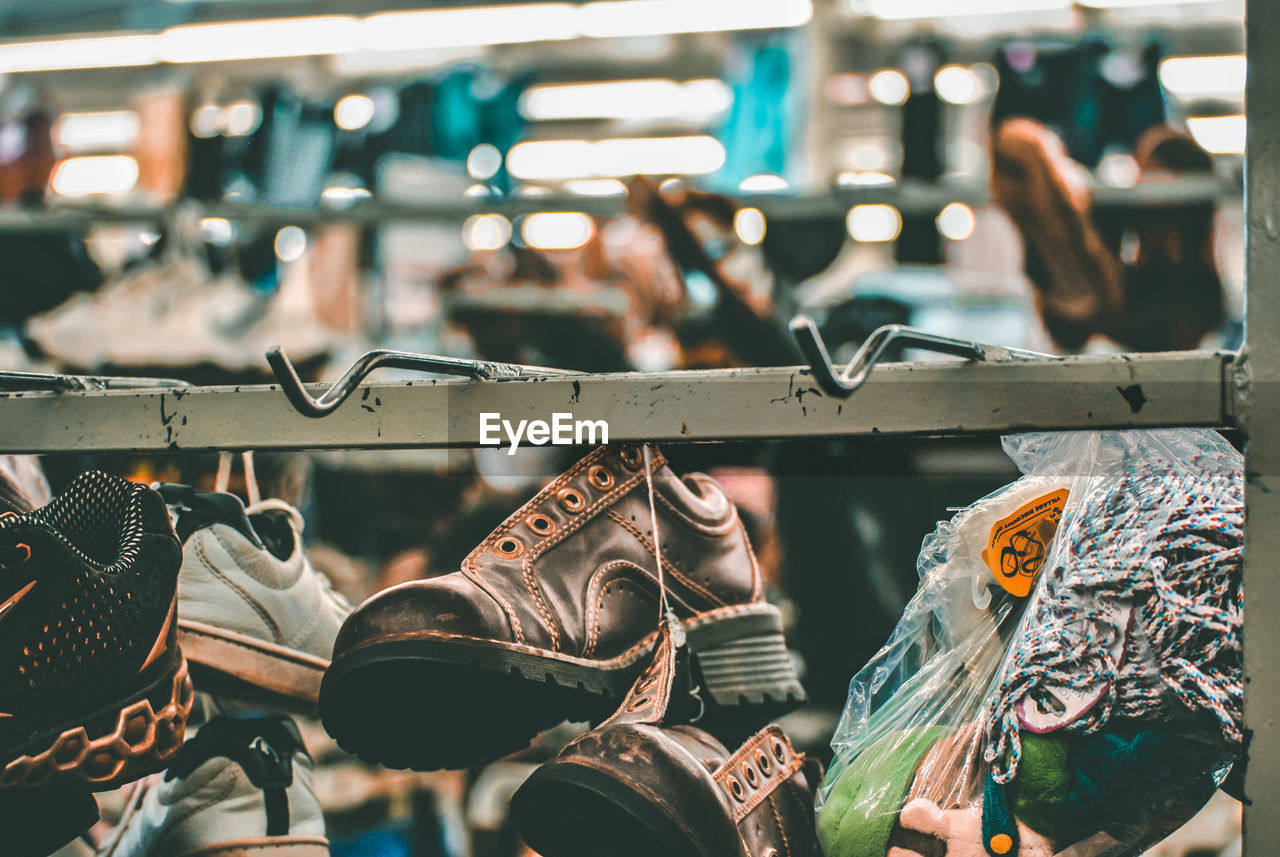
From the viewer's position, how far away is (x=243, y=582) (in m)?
0.96

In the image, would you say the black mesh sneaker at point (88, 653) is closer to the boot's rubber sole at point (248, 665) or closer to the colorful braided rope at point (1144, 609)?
the boot's rubber sole at point (248, 665)

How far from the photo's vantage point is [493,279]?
197 cm

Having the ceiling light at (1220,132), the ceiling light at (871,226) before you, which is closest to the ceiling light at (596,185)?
the ceiling light at (871,226)

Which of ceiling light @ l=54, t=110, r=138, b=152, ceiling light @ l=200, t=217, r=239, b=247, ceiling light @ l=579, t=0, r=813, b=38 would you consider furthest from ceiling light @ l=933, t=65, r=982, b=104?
ceiling light @ l=54, t=110, r=138, b=152

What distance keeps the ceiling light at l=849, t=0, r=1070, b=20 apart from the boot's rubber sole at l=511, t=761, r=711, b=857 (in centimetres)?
278

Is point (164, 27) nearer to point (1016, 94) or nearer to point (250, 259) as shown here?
point (250, 259)

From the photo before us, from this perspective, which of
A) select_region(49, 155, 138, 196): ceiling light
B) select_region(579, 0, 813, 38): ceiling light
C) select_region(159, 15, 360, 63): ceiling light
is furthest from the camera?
select_region(49, 155, 138, 196): ceiling light

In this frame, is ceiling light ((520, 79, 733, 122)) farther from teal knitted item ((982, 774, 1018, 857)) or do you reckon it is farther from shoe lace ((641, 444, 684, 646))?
teal knitted item ((982, 774, 1018, 857))

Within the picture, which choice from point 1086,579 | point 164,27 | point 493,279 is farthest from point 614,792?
point 164,27

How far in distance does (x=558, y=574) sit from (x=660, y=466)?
112 mm

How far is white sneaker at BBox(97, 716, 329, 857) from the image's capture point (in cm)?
94

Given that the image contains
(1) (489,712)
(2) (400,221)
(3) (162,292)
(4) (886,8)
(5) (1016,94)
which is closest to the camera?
(1) (489,712)

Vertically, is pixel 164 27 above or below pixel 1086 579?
above

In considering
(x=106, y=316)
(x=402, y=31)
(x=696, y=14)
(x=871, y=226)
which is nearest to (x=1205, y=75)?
(x=871, y=226)
